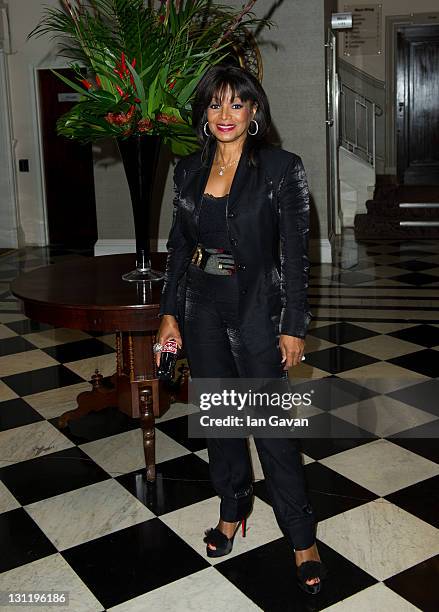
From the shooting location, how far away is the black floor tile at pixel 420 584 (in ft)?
7.72

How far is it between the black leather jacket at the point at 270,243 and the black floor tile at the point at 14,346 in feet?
9.98

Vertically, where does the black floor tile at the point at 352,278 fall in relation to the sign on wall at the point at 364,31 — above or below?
below

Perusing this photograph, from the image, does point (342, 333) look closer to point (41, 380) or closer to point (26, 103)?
point (41, 380)

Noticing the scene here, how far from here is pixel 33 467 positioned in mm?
3352

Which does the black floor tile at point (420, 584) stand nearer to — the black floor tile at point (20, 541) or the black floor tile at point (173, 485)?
the black floor tile at point (173, 485)

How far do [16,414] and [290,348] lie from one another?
2.09 m

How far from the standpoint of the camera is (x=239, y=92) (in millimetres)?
2268

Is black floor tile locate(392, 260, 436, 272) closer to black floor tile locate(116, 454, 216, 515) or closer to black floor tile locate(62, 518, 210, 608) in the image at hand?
black floor tile locate(116, 454, 216, 515)

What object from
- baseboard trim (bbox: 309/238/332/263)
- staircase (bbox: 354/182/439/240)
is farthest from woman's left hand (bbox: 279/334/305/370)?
staircase (bbox: 354/182/439/240)

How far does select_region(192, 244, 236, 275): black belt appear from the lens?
231cm

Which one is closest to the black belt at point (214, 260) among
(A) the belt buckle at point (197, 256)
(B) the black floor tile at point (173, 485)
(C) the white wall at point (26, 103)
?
(A) the belt buckle at point (197, 256)

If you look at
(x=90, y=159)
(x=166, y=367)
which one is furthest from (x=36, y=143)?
(x=166, y=367)

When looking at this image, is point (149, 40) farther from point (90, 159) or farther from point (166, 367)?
point (90, 159)

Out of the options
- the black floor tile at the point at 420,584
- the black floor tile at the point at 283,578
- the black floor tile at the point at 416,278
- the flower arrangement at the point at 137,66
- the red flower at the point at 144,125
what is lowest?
the black floor tile at the point at 420,584
